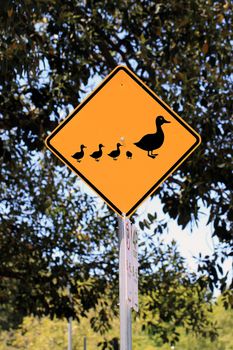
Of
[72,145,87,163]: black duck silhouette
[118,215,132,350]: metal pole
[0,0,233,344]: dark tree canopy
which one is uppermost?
[0,0,233,344]: dark tree canopy

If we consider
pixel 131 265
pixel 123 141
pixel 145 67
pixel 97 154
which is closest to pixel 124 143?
pixel 123 141

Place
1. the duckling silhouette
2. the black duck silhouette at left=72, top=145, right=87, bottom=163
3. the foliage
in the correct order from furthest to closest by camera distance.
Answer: the foliage < the black duck silhouette at left=72, top=145, right=87, bottom=163 < the duckling silhouette

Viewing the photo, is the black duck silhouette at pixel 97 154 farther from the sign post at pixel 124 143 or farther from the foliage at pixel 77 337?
the foliage at pixel 77 337

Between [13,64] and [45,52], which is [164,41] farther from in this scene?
[13,64]

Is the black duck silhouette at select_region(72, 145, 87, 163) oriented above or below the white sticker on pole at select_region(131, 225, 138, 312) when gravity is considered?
above

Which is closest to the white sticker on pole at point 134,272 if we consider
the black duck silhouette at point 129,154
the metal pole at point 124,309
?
the metal pole at point 124,309

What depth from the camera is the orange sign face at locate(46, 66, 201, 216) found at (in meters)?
5.57

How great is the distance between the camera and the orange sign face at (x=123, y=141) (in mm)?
5574

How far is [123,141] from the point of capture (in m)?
5.63

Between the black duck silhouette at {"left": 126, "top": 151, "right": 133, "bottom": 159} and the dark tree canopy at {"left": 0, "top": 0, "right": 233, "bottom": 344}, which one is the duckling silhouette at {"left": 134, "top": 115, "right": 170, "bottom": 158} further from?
the dark tree canopy at {"left": 0, "top": 0, "right": 233, "bottom": 344}

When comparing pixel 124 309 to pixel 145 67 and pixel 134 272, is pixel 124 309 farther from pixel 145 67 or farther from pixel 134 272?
pixel 145 67

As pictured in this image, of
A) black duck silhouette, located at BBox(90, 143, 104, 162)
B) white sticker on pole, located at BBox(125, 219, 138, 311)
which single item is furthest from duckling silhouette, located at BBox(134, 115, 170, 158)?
white sticker on pole, located at BBox(125, 219, 138, 311)

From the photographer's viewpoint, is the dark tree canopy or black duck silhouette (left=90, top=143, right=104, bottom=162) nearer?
black duck silhouette (left=90, top=143, right=104, bottom=162)

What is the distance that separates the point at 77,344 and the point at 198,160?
4186cm
